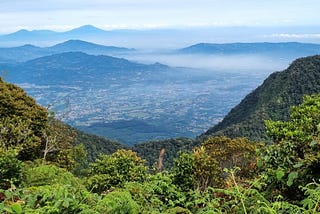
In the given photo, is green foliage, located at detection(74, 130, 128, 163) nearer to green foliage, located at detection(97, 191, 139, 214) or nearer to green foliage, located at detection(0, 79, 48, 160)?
green foliage, located at detection(0, 79, 48, 160)

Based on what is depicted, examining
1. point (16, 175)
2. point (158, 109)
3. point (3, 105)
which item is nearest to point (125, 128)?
point (158, 109)

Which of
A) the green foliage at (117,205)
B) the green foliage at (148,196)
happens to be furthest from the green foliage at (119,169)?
the green foliage at (117,205)

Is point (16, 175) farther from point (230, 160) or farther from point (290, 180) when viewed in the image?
point (230, 160)

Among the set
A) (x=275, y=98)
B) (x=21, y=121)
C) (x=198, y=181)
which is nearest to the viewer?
(x=198, y=181)

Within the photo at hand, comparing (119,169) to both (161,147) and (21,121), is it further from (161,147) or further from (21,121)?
(161,147)

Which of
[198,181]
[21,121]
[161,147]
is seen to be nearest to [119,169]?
[198,181]

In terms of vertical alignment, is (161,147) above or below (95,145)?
above

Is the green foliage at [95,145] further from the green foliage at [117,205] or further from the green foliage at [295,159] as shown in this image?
the green foliage at [117,205]
